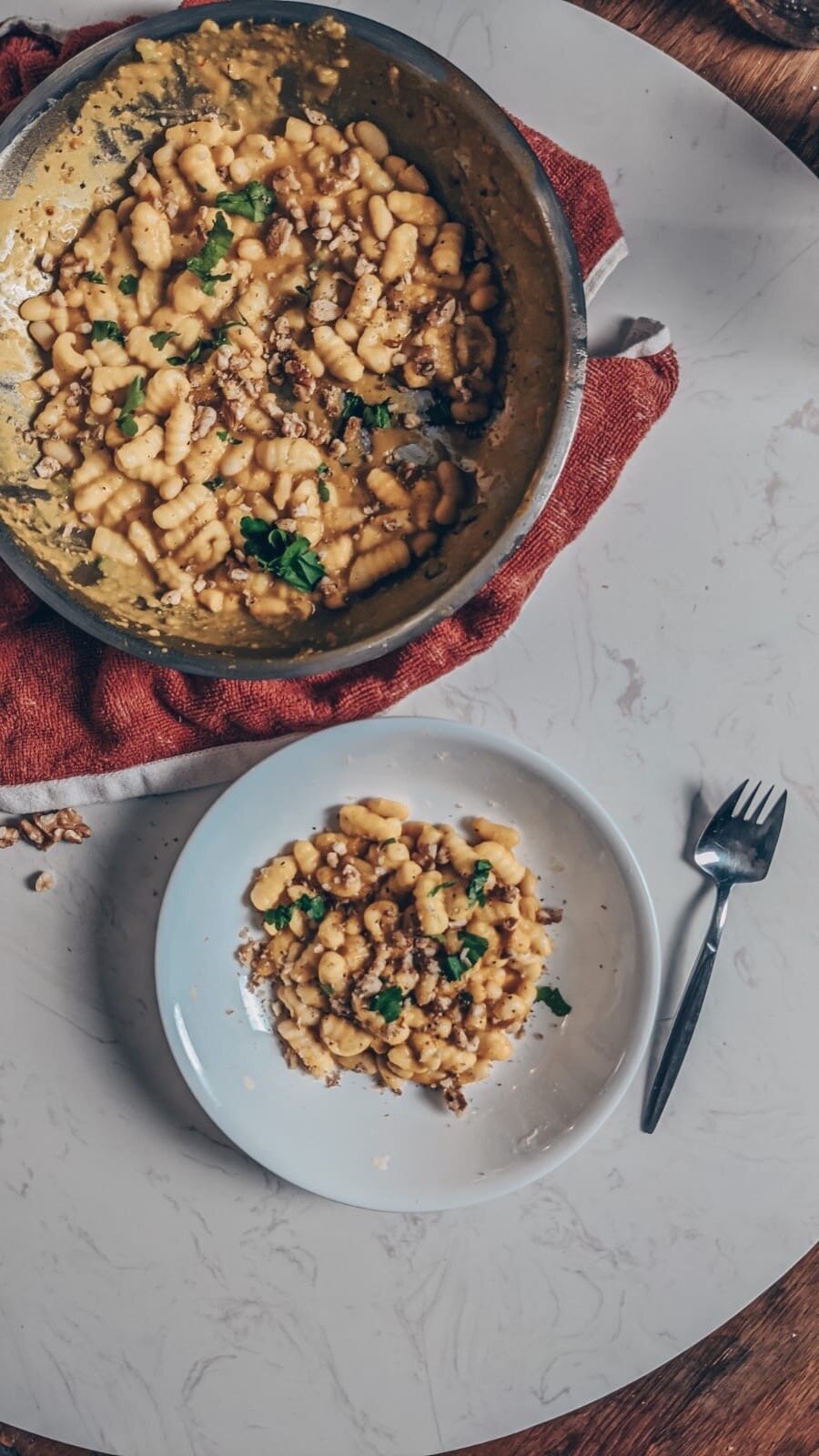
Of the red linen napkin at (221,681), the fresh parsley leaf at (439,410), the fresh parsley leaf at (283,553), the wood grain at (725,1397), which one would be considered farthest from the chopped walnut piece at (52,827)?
the wood grain at (725,1397)

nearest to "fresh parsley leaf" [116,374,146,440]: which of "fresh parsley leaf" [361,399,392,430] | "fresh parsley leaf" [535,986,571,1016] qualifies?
"fresh parsley leaf" [361,399,392,430]

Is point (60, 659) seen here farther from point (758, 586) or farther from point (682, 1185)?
point (682, 1185)

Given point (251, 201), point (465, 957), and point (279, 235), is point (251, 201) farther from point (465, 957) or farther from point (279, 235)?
point (465, 957)

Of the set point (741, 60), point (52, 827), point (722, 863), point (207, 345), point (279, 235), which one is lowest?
point (52, 827)

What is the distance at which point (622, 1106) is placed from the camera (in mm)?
1367

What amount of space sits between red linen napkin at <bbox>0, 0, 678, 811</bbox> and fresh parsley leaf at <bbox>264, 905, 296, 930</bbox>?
0.59 ft

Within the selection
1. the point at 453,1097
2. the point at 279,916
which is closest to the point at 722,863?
the point at 453,1097

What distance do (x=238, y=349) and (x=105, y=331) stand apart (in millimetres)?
151

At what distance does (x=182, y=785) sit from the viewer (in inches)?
53.0

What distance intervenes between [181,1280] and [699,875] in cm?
81

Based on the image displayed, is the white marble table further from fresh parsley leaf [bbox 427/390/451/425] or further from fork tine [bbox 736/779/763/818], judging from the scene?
fresh parsley leaf [bbox 427/390/451/425]

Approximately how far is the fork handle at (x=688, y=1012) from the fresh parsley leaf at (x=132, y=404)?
2.86 feet

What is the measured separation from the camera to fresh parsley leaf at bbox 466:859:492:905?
1291 millimetres

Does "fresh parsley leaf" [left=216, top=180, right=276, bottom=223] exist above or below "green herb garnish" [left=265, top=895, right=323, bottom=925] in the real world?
above
